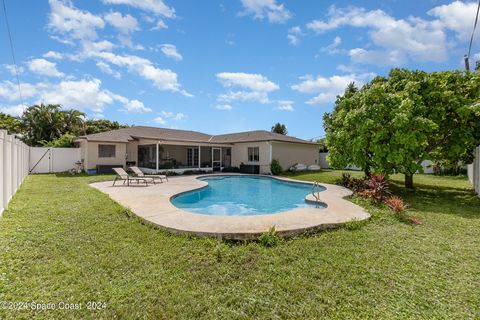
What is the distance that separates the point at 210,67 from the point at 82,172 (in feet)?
43.3

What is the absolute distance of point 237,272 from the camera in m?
3.84

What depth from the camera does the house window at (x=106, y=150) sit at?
62.8 ft

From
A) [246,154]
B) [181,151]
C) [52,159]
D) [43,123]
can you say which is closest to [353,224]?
[246,154]

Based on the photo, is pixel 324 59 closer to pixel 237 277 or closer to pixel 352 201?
pixel 352 201

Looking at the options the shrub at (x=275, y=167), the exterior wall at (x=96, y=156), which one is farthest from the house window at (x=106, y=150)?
the shrub at (x=275, y=167)

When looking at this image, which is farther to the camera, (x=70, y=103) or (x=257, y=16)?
(x=70, y=103)

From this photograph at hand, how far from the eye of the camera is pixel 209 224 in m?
5.64

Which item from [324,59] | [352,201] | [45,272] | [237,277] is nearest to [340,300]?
[237,277]

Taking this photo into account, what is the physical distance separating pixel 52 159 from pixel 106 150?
4.49 metres

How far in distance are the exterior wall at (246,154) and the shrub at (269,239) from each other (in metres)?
15.3

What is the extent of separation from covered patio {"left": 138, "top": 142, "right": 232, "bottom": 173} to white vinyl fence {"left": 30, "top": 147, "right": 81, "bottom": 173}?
5.38 m

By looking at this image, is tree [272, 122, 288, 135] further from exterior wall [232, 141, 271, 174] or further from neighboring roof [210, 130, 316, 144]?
exterior wall [232, 141, 271, 174]

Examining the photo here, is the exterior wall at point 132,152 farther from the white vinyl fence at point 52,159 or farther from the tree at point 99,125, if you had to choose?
the tree at point 99,125

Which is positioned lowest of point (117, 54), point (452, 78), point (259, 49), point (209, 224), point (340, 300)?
point (340, 300)
